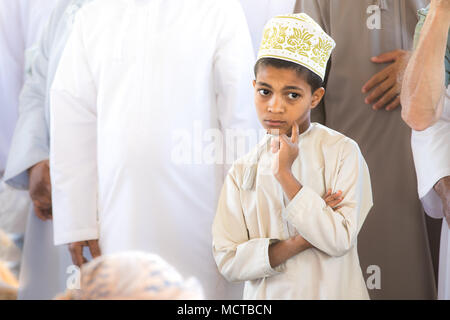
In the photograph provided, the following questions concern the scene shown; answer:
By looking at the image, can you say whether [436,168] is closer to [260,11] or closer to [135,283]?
[260,11]

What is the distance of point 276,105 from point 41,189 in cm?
94

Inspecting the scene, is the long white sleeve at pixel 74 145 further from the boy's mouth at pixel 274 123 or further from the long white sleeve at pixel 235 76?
the boy's mouth at pixel 274 123

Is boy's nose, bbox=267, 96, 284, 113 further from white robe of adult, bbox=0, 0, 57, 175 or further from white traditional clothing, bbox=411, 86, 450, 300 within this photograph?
white robe of adult, bbox=0, 0, 57, 175

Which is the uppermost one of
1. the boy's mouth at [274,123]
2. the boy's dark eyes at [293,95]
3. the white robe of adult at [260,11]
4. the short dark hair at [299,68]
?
the white robe of adult at [260,11]

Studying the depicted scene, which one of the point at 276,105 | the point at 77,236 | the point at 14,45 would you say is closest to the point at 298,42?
the point at 276,105

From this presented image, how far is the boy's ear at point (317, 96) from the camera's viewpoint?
6.98 ft

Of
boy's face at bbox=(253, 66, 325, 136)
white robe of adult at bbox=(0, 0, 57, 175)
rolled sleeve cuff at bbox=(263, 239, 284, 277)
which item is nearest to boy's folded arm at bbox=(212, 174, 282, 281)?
rolled sleeve cuff at bbox=(263, 239, 284, 277)

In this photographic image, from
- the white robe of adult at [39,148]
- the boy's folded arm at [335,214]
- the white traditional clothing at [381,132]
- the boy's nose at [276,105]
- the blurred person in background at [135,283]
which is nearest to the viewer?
the blurred person in background at [135,283]

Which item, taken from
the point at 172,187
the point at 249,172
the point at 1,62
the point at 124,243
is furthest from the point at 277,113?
the point at 1,62

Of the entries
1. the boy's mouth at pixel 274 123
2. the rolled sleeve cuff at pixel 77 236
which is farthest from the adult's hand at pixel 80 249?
the boy's mouth at pixel 274 123

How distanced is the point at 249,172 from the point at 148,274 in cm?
102

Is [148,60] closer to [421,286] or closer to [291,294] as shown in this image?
[291,294]

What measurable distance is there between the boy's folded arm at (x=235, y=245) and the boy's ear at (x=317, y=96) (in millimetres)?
350

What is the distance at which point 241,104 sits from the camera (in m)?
2.33
